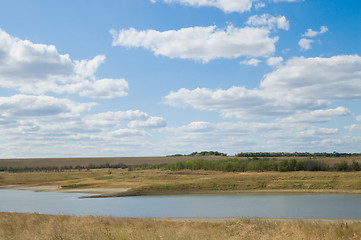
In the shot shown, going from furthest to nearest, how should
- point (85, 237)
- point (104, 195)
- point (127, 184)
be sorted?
1. point (127, 184)
2. point (104, 195)
3. point (85, 237)

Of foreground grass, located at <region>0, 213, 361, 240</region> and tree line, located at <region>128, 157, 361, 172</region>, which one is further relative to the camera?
tree line, located at <region>128, 157, 361, 172</region>

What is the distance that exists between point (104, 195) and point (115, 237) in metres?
48.1

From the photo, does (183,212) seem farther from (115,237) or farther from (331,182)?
(331,182)

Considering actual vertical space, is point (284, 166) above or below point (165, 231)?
above

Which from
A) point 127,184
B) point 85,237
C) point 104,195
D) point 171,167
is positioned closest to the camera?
point 85,237

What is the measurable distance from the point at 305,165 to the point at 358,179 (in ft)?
90.0

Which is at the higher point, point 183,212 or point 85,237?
point 85,237

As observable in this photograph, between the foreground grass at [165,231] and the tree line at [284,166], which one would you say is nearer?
the foreground grass at [165,231]

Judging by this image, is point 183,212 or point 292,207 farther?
point 292,207

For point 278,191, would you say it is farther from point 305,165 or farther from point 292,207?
point 305,165

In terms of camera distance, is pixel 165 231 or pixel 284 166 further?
pixel 284 166

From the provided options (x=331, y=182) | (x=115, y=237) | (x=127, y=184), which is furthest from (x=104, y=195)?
(x=115, y=237)

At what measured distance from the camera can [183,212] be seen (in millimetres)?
36969

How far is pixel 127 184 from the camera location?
70438mm
